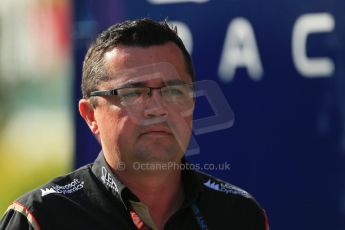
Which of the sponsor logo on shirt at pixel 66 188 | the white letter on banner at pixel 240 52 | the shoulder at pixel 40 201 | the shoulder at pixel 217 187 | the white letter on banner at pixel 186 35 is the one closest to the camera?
the shoulder at pixel 40 201

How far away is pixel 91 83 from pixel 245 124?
3.70 ft

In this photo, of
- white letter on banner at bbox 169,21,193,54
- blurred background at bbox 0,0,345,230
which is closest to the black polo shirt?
blurred background at bbox 0,0,345,230

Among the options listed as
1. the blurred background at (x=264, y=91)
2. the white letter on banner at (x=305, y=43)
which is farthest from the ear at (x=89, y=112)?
the white letter on banner at (x=305, y=43)

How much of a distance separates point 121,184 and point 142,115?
8.5 inches

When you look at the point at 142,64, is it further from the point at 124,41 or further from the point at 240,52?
the point at 240,52

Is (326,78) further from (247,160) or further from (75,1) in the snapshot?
(75,1)

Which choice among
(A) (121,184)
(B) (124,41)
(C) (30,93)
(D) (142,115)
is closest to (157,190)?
(A) (121,184)

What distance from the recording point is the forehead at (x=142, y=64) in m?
2.08

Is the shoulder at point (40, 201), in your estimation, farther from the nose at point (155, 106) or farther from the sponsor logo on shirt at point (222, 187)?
the sponsor logo on shirt at point (222, 187)

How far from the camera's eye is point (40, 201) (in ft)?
6.41

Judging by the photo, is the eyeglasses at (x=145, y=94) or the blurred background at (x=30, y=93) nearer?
the eyeglasses at (x=145, y=94)

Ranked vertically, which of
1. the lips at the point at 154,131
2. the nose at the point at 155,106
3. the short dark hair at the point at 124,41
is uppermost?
the short dark hair at the point at 124,41

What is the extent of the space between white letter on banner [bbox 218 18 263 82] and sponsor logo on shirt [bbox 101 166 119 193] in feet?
3.95

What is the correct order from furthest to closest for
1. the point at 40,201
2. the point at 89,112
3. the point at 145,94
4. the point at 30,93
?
the point at 30,93, the point at 89,112, the point at 145,94, the point at 40,201
